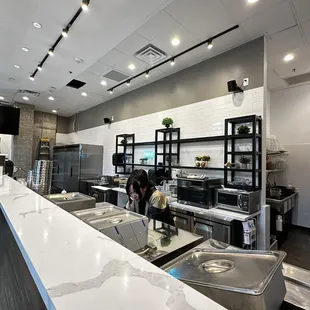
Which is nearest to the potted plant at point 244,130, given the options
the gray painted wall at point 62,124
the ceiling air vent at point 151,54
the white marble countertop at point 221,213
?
the white marble countertop at point 221,213

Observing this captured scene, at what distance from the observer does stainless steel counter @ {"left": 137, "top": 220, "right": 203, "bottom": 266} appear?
3.79 feet

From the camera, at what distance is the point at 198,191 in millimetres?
3133

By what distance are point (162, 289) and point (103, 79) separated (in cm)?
512

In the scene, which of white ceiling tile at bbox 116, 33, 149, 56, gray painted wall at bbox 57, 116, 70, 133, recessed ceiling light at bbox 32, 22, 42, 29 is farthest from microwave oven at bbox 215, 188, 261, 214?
gray painted wall at bbox 57, 116, 70, 133

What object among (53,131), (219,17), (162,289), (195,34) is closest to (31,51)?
(195,34)

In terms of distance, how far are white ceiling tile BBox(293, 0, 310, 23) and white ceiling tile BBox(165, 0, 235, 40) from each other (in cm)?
77

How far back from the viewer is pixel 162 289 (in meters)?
0.54

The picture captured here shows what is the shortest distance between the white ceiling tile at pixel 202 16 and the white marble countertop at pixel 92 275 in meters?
2.90

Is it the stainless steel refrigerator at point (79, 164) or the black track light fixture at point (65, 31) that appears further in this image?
the stainless steel refrigerator at point (79, 164)

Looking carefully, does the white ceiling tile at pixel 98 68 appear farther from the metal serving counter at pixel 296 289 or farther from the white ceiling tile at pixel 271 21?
the metal serving counter at pixel 296 289

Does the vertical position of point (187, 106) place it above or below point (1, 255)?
above

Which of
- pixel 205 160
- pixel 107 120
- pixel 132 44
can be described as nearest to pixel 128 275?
pixel 205 160

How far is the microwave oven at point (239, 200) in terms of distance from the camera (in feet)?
8.93

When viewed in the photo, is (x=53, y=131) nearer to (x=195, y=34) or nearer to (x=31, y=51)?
(x=31, y=51)
